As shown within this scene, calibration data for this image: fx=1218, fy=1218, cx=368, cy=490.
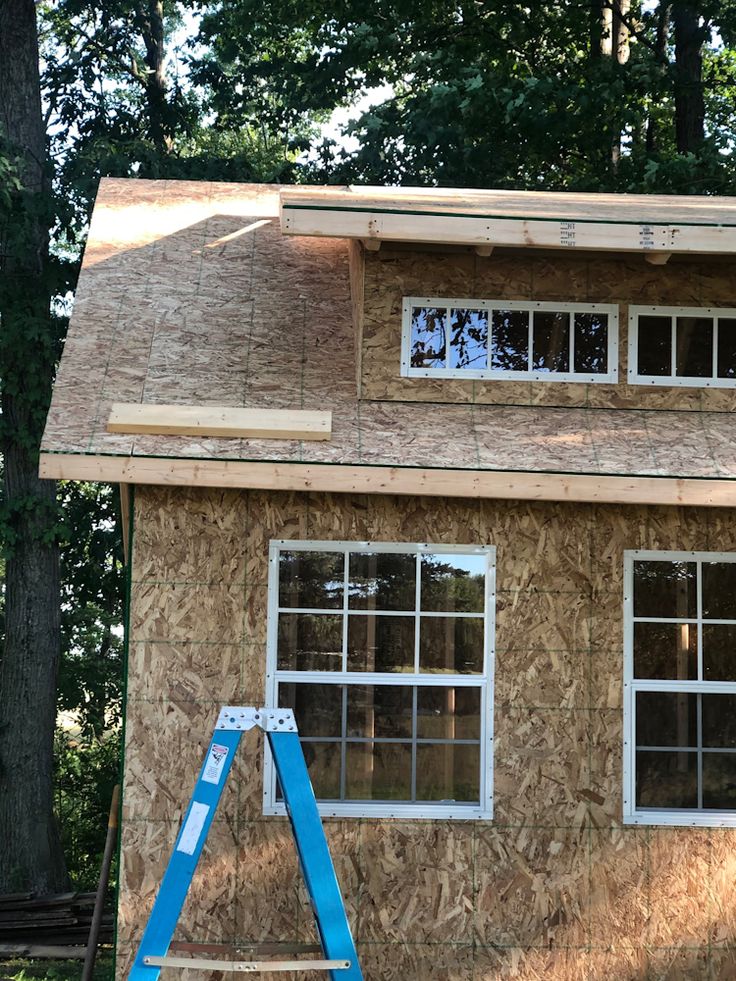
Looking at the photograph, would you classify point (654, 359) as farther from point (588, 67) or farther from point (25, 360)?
point (588, 67)

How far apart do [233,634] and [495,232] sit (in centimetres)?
297

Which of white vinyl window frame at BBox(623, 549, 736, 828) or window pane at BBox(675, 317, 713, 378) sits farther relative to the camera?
window pane at BBox(675, 317, 713, 378)

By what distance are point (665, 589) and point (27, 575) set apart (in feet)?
27.1

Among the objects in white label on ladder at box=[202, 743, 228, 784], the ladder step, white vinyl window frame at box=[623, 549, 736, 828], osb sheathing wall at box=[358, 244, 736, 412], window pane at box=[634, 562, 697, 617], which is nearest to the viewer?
the ladder step

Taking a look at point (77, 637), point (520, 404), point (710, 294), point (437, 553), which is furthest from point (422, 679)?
point (77, 637)

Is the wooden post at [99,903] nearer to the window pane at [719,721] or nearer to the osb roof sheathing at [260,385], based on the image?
the osb roof sheathing at [260,385]

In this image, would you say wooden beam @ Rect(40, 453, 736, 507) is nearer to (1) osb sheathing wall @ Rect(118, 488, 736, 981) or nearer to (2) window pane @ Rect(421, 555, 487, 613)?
(1) osb sheathing wall @ Rect(118, 488, 736, 981)

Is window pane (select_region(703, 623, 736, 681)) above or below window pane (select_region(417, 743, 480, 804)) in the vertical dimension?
above

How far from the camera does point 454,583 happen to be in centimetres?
736

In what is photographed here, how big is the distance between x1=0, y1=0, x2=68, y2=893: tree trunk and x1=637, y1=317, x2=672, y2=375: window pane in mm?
7471

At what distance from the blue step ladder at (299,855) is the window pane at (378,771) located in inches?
55.4

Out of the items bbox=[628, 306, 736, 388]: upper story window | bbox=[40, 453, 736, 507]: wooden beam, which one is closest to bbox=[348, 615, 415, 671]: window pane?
bbox=[40, 453, 736, 507]: wooden beam

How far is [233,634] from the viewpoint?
7160 millimetres

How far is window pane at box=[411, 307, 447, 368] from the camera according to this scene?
8164mm
